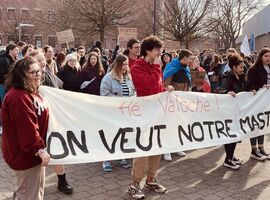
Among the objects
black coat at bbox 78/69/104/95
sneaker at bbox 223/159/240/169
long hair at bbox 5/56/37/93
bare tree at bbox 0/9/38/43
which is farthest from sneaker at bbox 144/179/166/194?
bare tree at bbox 0/9/38/43

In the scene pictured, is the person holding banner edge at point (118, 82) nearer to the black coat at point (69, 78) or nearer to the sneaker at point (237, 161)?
the black coat at point (69, 78)

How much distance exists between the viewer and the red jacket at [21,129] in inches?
129

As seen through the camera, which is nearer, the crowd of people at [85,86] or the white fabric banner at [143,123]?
the crowd of people at [85,86]

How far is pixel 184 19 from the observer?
1182 inches

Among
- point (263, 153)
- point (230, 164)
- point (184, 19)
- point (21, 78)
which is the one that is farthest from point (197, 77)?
point (184, 19)

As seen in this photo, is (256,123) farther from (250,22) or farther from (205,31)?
(250,22)

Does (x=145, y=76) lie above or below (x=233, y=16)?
below

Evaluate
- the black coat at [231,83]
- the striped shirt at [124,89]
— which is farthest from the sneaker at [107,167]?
the black coat at [231,83]

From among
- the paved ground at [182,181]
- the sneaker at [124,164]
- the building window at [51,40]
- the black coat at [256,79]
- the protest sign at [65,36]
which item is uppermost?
the building window at [51,40]

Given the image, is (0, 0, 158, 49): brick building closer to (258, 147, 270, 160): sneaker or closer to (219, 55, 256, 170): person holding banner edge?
(258, 147, 270, 160): sneaker

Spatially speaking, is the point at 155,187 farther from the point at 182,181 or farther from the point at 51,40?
the point at 51,40

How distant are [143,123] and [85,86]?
7.20 ft

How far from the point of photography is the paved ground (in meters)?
5.11

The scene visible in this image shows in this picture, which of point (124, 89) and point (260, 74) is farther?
point (260, 74)
